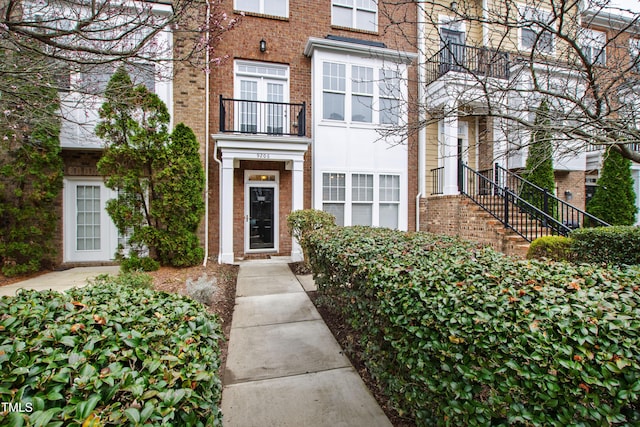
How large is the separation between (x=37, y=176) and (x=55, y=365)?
26.2 ft

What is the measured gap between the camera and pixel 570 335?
1.39 metres

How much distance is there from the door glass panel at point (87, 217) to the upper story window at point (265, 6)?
6.49 m

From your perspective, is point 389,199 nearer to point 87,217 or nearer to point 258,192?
point 258,192

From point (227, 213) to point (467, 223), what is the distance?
6.70 metres

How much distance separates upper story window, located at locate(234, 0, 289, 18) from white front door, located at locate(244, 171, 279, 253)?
4714 millimetres

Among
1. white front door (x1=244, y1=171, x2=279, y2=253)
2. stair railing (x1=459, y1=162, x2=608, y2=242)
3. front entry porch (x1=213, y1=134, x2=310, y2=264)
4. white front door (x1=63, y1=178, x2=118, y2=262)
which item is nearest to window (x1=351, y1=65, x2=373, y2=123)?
front entry porch (x1=213, y1=134, x2=310, y2=264)

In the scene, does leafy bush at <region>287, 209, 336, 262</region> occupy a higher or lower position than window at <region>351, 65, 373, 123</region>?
lower

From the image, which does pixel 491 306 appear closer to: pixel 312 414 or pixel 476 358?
pixel 476 358

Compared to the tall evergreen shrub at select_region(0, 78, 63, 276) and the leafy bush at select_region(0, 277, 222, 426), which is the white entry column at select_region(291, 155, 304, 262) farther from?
the leafy bush at select_region(0, 277, 222, 426)

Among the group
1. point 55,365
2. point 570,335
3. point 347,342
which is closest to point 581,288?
point 570,335

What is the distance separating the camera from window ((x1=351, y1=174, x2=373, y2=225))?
9.42 meters

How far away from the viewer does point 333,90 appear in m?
9.14

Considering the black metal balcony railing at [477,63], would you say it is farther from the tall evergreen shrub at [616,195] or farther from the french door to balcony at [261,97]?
the tall evergreen shrub at [616,195]

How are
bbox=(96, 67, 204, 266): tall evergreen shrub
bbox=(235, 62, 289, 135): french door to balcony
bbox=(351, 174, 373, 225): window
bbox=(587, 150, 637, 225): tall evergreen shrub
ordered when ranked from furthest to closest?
1. bbox=(587, 150, 637, 225): tall evergreen shrub
2. bbox=(351, 174, 373, 225): window
3. bbox=(235, 62, 289, 135): french door to balcony
4. bbox=(96, 67, 204, 266): tall evergreen shrub
